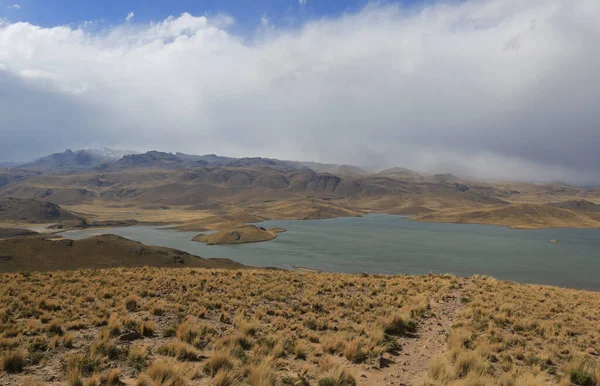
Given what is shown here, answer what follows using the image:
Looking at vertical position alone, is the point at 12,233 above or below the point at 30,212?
below

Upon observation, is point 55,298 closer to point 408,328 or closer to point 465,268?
point 408,328

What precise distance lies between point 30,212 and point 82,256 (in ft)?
454

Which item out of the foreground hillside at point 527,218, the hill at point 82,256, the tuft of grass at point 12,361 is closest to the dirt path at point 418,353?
the tuft of grass at point 12,361

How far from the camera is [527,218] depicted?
160m

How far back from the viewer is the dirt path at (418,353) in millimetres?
7828

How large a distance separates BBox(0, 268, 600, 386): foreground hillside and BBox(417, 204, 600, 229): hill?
161m

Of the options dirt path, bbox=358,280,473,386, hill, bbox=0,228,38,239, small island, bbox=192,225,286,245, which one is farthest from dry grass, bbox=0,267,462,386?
hill, bbox=0,228,38,239

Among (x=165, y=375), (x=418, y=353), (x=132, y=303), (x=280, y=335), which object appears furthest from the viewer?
(x=132, y=303)

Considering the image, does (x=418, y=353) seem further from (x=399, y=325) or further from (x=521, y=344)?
(x=521, y=344)

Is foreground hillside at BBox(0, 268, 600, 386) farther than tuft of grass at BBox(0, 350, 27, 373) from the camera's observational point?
Yes

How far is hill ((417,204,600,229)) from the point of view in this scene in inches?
6107

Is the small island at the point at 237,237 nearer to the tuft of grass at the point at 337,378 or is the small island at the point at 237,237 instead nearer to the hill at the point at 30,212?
the hill at the point at 30,212

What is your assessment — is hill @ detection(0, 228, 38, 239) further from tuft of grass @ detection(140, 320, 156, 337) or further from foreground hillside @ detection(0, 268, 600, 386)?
tuft of grass @ detection(140, 320, 156, 337)

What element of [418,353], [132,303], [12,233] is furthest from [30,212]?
[418,353]
